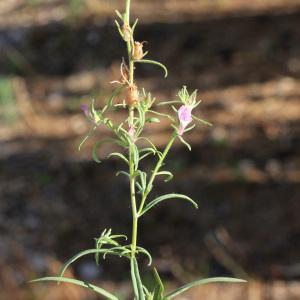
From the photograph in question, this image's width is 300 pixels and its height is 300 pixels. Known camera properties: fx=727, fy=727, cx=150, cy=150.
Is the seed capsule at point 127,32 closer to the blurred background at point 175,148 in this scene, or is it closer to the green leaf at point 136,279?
the green leaf at point 136,279

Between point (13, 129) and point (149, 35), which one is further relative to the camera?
point (149, 35)

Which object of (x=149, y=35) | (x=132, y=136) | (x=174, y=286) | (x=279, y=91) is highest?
(x=149, y=35)

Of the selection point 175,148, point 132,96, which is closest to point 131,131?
point 132,96

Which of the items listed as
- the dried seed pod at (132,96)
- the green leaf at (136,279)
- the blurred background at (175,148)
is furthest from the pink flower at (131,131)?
the blurred background at (175,148)

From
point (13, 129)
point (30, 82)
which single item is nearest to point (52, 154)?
point (13, 129)

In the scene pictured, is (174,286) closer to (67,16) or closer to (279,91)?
(279,91)

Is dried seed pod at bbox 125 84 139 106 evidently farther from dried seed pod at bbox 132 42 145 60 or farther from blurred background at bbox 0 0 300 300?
blurred background at bbox 0 0 300 300

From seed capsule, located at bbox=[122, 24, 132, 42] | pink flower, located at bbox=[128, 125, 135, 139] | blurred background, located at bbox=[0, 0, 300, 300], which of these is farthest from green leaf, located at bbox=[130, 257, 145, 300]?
blurred background, located at bbox=[0, 0, 300, 300]

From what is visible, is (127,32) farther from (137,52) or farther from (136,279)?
(136,279)
